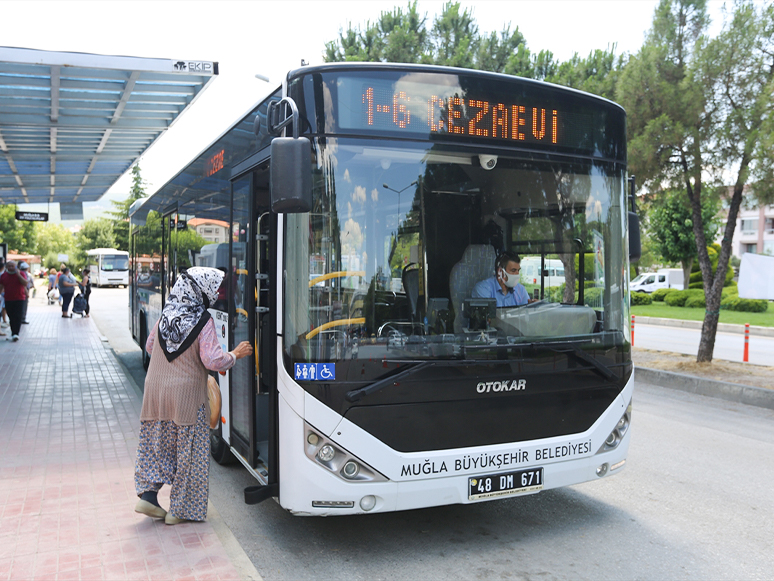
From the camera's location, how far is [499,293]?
4.52 metres

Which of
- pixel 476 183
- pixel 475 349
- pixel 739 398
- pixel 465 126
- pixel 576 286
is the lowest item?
pixel 739 398

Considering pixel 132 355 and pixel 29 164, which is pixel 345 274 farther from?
pixel 29 164

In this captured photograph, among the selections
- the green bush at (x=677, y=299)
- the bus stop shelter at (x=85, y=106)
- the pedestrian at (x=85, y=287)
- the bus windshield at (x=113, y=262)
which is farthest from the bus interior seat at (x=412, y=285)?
the bus windshield at (x=113, y=262)

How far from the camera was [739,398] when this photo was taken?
32.9ft

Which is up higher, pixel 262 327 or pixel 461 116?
pixel 461 116

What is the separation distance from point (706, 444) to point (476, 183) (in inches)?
184

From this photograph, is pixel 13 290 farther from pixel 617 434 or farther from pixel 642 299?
pixel 642 299

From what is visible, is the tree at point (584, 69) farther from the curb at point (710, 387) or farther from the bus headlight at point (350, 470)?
the bus headlight at point (350, 470)

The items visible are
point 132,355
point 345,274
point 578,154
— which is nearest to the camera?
point 345,274

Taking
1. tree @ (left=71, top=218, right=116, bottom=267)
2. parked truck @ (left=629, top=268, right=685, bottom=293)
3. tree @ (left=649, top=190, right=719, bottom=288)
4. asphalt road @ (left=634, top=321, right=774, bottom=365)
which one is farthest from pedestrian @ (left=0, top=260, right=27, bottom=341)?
tree @ (left=71, top=218, right=116, bottom=267)

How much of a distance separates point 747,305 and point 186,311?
29836 mm

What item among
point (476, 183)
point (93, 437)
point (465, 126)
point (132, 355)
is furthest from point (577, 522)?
point (132, 355)

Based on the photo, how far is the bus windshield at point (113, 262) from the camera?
53.8 metres

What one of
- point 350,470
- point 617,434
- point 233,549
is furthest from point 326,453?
point 617,434
